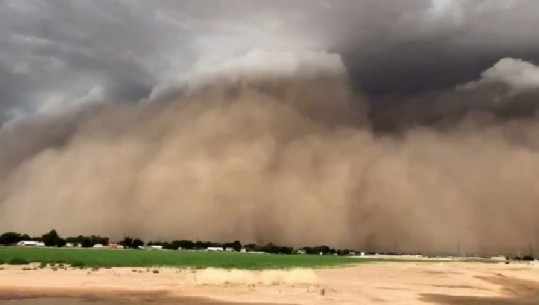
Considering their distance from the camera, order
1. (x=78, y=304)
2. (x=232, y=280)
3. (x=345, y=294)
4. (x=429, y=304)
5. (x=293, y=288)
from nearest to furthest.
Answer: (x=78, y=304) < (x=429, y=304) < (x=345, y=294) < (x=293, y=288) < (x=232, y=280)

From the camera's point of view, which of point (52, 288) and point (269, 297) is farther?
point (52, 288)

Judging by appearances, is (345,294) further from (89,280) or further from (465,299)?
(89,280)

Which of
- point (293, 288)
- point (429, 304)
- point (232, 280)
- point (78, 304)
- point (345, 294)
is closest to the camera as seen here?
point (78, 304)

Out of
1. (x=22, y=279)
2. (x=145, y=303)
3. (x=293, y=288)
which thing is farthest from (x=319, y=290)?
(x=22, y=279)

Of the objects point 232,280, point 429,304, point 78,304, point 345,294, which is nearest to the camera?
point 78,304

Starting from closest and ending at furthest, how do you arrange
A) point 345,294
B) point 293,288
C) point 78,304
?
point 78,304, point 345,294, point 293,288

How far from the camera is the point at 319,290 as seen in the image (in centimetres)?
3316

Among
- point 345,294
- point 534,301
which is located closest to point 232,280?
point 345,294

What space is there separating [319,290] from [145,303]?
39.3ft

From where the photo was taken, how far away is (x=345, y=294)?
31.5 m

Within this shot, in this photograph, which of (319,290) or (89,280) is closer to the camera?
(319,290)

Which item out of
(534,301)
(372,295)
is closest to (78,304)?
(372,295)

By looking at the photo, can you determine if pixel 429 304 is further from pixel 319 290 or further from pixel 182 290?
pixel 182 290

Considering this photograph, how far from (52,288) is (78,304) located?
30.0 ft
